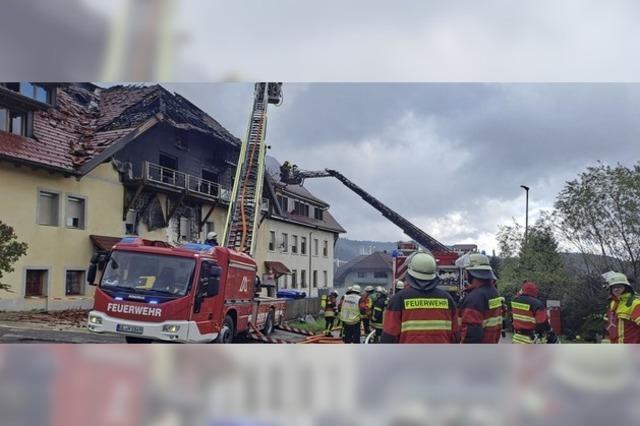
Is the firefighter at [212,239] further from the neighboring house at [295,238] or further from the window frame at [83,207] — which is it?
the window frame at [83,207]

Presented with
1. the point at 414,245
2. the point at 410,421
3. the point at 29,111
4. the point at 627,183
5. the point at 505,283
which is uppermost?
the point at 29,111

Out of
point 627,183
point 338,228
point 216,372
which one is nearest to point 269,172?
point 338,228

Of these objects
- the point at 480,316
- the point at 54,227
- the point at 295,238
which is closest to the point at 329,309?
the point at 295,238

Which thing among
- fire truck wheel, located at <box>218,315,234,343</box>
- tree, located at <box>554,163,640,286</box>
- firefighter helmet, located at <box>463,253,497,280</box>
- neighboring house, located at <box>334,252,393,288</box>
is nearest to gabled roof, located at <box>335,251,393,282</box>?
neighboring house, located at <box>334,252,393,288</box>

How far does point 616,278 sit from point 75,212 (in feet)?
9.68

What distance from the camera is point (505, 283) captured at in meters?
2.99

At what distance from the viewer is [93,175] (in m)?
2.92

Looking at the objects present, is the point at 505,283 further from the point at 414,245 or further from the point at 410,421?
the point at 410,421

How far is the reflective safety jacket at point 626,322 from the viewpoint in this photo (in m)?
2.94

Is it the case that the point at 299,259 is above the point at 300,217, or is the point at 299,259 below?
below

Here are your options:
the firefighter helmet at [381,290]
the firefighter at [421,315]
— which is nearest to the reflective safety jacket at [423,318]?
the firefighter at [421,315]

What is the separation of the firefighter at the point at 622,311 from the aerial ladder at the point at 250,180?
6.48 ft
